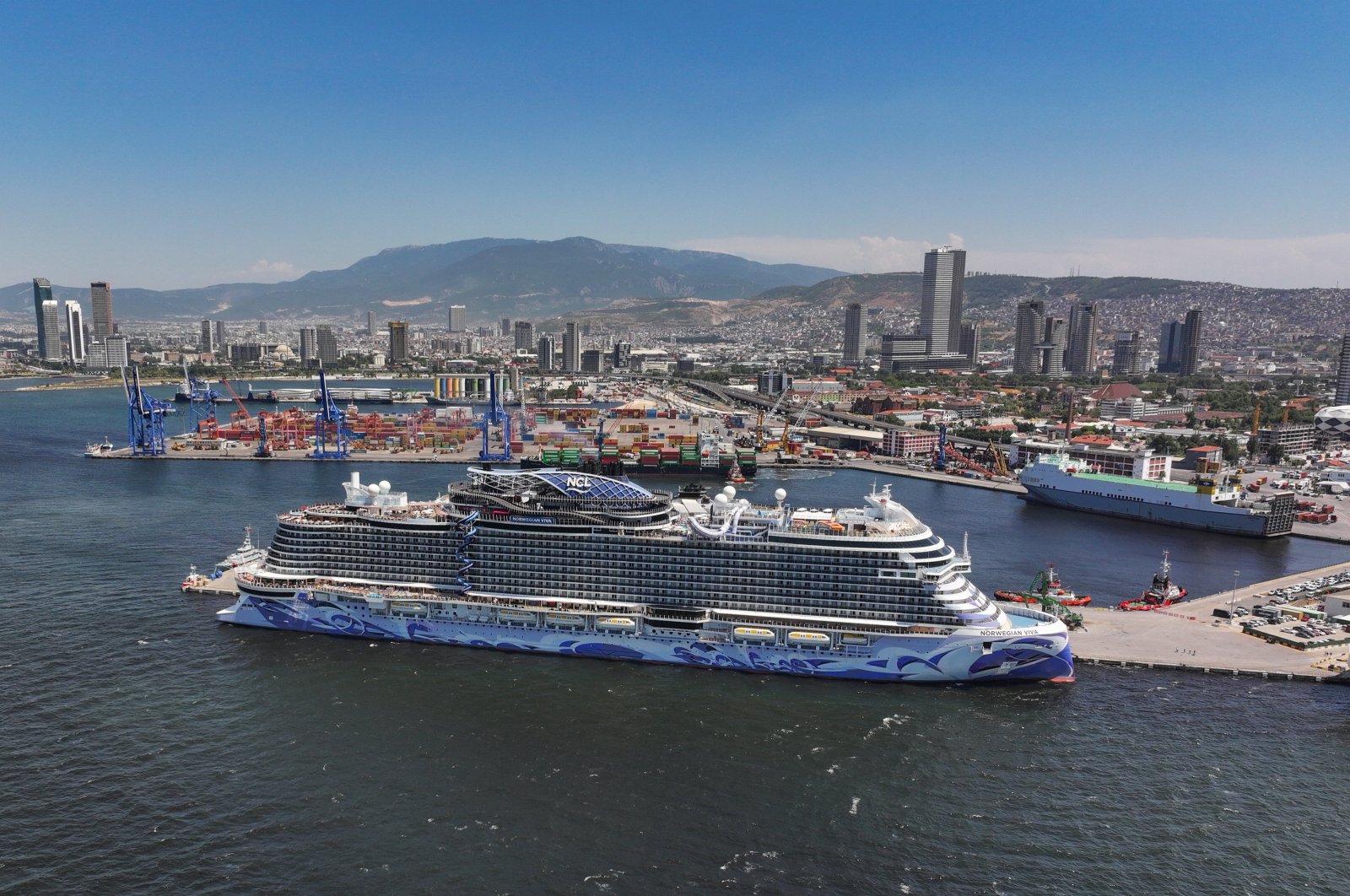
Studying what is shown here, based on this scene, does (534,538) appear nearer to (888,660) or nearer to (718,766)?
(718,766)

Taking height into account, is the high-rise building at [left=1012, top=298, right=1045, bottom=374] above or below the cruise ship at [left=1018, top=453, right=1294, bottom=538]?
above

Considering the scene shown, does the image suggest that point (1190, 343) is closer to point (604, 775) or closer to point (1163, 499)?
point (1163, 499)

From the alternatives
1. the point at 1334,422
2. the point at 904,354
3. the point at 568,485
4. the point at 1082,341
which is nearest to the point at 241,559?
the point at 568,485

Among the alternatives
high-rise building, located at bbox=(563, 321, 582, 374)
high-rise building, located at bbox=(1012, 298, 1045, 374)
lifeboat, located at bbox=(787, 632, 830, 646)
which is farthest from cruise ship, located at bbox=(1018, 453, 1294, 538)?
high-rise building, located at bbox=(563, 321, 582, 374)

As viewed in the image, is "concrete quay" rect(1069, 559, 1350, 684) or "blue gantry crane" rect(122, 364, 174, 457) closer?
"concrete quay" rect(1069, 559, 1350, 684)

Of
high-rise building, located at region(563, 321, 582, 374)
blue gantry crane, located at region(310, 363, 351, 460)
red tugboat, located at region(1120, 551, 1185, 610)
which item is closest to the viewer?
red tugboat, located at region(1120, 551, 1185, 610)

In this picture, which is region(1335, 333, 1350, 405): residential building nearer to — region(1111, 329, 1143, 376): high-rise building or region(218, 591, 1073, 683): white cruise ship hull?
region(1111, 329, 1143, 376): high-rise building
